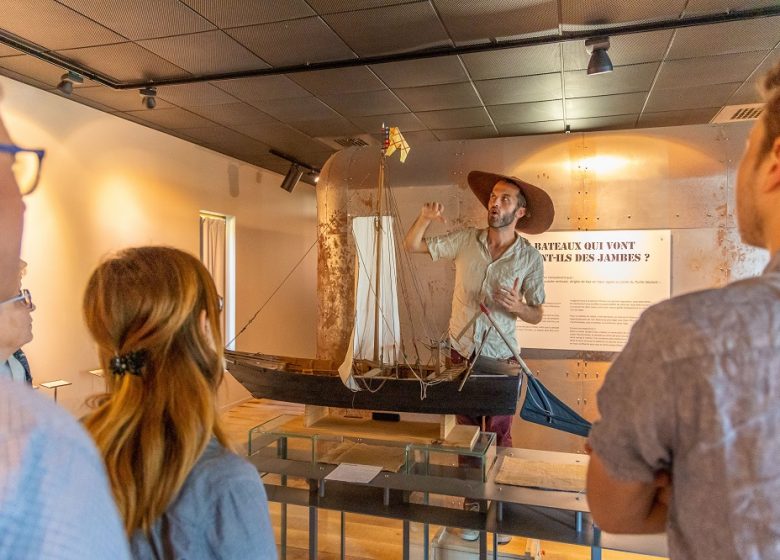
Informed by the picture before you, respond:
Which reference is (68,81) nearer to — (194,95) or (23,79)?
(23,79)

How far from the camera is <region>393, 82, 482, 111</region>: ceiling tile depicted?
4.24m

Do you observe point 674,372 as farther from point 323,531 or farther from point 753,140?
point 323,531

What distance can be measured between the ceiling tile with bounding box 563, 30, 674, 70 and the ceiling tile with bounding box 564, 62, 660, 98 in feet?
0.37

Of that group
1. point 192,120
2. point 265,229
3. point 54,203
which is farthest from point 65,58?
point 265,229

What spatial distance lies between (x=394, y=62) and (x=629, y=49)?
1544 millimetres

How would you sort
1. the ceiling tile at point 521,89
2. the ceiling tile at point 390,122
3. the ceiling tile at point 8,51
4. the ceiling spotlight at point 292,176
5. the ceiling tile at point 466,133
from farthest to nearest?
the ceiling spotlight at point 292,176, the ceiling tile at point 466,133, the ceiling tile at point 390,122, the ceiling tile at point 521,89, the ceiling tile at point 8,51

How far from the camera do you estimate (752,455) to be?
2.02 ft

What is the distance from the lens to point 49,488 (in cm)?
29

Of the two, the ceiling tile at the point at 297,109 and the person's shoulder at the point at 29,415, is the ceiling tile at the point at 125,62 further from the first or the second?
the person's shoulder at the point at 29,415

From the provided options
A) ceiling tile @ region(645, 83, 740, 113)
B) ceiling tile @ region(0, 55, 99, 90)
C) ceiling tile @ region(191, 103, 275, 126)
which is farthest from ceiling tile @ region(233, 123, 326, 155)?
ceiling tile @ region(645, 83, 740, 113)

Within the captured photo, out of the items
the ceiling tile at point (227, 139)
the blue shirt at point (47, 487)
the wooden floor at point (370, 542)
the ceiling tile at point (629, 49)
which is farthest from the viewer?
the ceiling tile at point (227, 139)

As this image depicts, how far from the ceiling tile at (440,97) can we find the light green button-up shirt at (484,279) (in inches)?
63.8

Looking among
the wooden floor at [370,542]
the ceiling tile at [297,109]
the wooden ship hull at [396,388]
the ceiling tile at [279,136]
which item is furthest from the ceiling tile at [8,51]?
the wooden floor at [370,542]

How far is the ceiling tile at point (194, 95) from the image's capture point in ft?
14.0
